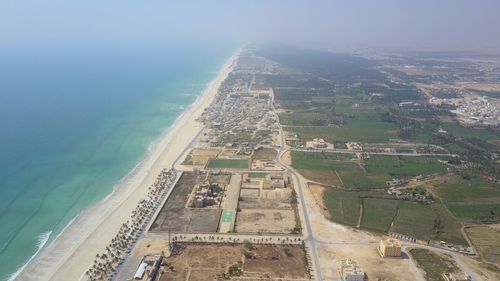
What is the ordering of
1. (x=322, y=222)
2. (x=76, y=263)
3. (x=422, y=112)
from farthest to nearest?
(x=422, y=112) < (x=322, y=222) < (x=76, y=263)

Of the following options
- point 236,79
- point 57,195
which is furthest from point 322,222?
point 236,79

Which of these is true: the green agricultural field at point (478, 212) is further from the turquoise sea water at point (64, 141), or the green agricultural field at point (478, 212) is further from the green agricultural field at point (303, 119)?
the turquoise sea water at point (64, 141)

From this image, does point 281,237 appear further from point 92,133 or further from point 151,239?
point 92,133

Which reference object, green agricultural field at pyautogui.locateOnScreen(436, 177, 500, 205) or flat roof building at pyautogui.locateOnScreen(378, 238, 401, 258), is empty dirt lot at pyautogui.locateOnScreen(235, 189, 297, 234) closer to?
flat roof building at pyautogui.locateOnScreen(378, 238, 401, 258)

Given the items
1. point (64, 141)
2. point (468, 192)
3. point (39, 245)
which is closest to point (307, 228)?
point (468, 192)

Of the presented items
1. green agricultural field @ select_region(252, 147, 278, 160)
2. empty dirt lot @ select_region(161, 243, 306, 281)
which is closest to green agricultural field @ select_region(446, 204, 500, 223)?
empty dirt lot @ select_region(161, 243, 306, 281)

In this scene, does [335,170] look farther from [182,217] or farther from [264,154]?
[182,217]
